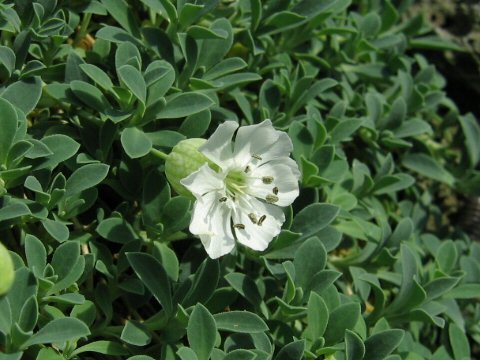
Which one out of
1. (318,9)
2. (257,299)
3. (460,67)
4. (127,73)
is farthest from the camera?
(460,67)

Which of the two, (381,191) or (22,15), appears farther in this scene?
(381,191)

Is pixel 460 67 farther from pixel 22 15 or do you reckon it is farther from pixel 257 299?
pixel 22 15

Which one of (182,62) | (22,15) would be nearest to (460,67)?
(182,62)

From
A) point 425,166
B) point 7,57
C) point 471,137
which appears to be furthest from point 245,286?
point 471,137

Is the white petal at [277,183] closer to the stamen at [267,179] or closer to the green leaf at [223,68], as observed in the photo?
the stamen at [267,179]

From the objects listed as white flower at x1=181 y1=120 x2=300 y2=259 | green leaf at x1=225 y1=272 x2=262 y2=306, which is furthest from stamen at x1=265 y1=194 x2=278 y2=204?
green leaf at x1=225 y1=272 x2=262 y2=306

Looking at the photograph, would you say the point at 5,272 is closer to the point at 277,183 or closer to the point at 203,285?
the point at 203,285

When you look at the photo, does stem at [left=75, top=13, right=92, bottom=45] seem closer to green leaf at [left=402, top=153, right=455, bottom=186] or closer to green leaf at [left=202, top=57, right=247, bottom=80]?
green leaf at [left=202, top=57, right=247, bottom=80]
